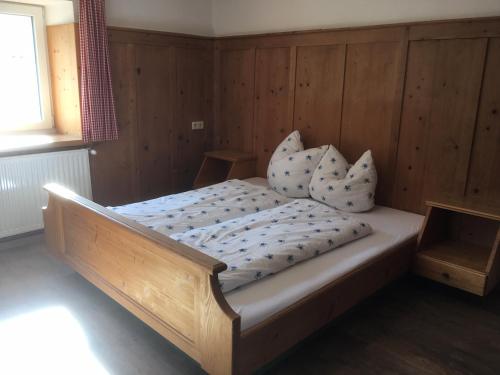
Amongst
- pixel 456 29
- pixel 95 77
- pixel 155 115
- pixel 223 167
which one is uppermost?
pixel 456 29

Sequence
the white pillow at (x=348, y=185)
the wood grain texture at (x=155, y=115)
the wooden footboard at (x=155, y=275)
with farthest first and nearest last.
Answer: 1. the wood grain texture at (x=155, y=115)
2. the white pillow at (x=348, y=185)
3. the wooden footboard at (x=155, y=275)

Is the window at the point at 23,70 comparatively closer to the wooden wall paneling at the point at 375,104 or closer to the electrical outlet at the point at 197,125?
the electrical outlet at the point at 197,125

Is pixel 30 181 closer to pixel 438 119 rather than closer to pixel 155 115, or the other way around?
pixel 155 115

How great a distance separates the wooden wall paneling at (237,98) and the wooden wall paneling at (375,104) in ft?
3.51

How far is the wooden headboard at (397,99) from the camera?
2822 millimetres

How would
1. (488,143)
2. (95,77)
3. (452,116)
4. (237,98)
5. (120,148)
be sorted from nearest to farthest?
(488,143), (452,116), (95,77), (120,148), (237,98)

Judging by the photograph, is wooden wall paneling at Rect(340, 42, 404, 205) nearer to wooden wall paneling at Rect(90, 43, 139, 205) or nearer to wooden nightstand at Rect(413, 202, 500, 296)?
wooden nightstand at Rect(413, 202, 500, 296)

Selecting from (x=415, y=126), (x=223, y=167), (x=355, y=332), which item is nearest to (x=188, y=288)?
(x=355, y=332)

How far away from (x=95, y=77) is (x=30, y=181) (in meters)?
0.99

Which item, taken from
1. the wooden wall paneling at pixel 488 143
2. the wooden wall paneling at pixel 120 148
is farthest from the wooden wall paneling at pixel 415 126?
the wooden wall paneling at pixel 120 148

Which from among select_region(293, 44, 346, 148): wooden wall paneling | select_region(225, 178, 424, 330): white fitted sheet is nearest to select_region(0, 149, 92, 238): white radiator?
select_region(293, 44, 346, 148): wooden wall paneling

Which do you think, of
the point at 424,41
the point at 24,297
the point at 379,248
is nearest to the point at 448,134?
the point at 424,41

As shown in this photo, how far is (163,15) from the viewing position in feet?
13.2

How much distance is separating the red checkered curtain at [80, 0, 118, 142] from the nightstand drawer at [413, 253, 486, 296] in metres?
2.68
